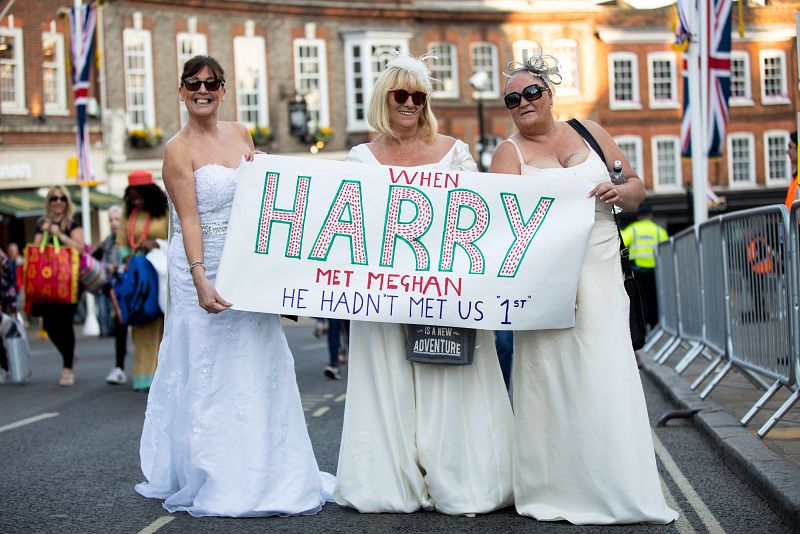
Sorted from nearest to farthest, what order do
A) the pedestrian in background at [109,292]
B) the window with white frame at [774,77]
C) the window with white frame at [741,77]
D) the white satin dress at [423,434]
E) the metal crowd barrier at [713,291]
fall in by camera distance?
the white satin dress at [423,434] → the metal crowd barrier at [713,291] → the pedestrian in background at [109,292] → the window with white frame at [741,77] → the window with white frame at [774,77]

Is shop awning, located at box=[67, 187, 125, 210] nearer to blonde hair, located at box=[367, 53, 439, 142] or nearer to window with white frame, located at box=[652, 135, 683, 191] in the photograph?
window with white frame, located at box=[652, 135, 683, 191]

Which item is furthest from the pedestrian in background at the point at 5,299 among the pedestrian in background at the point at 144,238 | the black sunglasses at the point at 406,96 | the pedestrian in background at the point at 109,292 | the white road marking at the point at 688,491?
the black sunglasses at the point at 406,96

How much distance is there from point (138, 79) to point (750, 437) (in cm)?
3346

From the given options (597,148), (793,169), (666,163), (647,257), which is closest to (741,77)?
(666,163)

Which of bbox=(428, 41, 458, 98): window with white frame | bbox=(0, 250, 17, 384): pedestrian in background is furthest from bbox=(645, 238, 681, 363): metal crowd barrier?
bbox=(428, 41, 458, 98): window with white frame

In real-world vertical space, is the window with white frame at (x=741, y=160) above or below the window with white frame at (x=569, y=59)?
below

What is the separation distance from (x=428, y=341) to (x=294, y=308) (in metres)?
0.70

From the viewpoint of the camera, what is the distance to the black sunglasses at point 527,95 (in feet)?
19.9

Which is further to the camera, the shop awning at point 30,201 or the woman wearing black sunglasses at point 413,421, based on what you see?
the shop awning at point 30,201

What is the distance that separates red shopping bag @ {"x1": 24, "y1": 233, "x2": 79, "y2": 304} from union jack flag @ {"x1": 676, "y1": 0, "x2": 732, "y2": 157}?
7.88m

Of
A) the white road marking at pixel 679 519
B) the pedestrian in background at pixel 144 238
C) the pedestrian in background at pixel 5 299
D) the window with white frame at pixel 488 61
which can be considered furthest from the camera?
the window with white frame at pixel 488 61

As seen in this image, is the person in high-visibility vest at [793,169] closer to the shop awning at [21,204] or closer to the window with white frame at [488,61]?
the shop awning at [21,204]

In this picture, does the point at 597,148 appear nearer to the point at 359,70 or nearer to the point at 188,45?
the point at 188,45

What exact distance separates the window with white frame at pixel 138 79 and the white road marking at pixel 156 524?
33.5 metres
